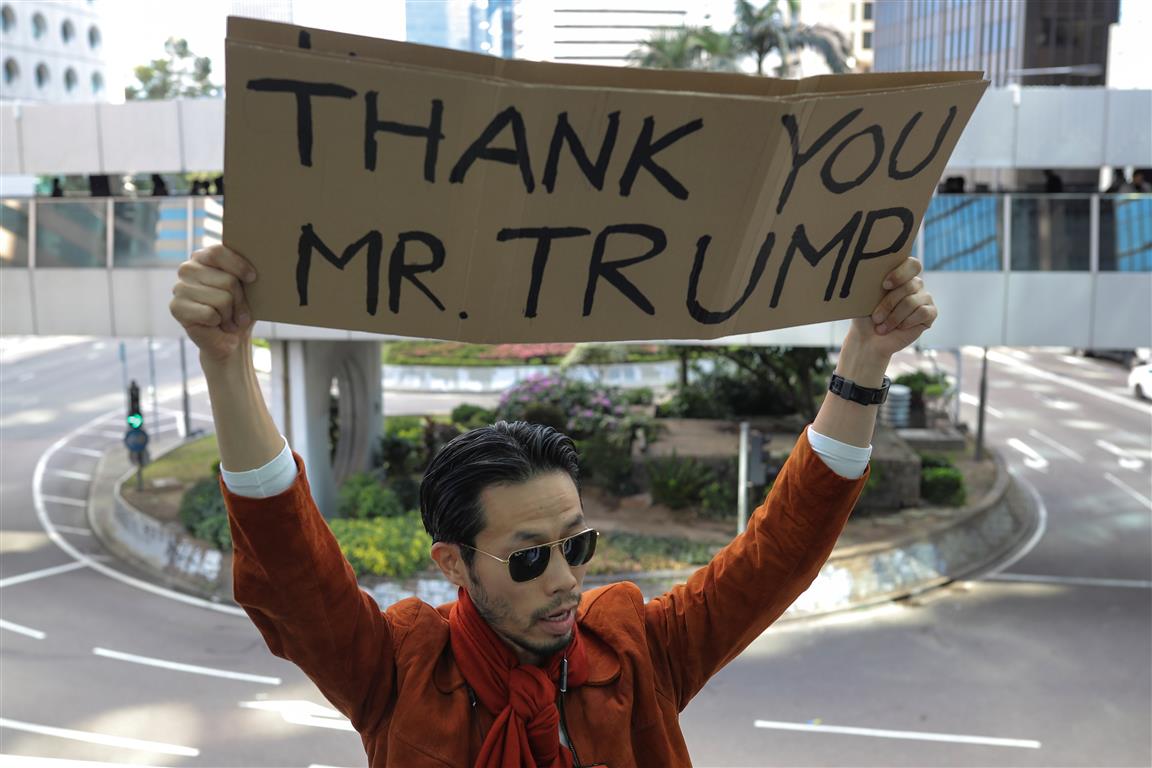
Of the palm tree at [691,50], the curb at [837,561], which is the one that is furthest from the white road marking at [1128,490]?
the palm tree at [691,50]

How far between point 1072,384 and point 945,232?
1899 cm

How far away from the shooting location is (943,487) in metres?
17.1

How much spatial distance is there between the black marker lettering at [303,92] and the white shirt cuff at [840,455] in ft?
3.76

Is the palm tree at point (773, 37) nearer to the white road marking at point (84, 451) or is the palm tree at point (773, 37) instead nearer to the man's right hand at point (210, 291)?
the white road marking at point (84, 451)

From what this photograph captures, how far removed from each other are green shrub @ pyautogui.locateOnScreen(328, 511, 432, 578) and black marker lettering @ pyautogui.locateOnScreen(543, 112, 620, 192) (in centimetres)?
1158

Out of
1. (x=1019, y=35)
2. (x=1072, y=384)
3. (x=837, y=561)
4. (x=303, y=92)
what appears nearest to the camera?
(x=303, y=92)

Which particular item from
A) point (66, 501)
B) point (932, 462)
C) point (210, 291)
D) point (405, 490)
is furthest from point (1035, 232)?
point (66, 501)

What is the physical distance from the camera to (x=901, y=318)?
7.53 feet

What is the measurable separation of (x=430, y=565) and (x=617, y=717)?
11.8 meters

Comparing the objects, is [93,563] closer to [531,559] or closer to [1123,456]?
[531,559]

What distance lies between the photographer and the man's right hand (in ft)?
6.04

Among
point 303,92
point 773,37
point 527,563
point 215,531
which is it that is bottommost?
point 215,531

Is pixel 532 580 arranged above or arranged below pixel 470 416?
above

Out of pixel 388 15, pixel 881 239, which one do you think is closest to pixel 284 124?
pixel 881 239
